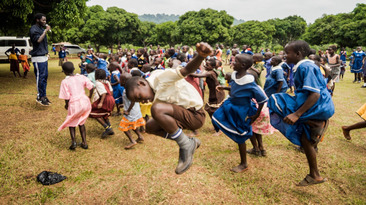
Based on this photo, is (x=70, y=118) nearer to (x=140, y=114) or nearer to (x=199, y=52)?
(x=140, y=114)

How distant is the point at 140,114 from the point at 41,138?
208 centimetres

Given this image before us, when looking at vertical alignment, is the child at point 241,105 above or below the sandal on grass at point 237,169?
above

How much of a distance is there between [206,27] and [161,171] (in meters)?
33.6

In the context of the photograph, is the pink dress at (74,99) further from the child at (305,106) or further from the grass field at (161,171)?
the child at (305,106)

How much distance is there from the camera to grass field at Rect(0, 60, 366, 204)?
2791mm

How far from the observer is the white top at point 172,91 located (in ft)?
7.35

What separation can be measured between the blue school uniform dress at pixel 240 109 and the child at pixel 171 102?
70 centimetres

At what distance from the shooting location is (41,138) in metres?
4.38

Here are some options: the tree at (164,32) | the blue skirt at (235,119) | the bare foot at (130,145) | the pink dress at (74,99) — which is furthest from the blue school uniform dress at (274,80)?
the tree at (164,32)

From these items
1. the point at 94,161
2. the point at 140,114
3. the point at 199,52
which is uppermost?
the point at 199,52

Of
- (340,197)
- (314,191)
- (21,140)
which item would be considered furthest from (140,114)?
(340,197)

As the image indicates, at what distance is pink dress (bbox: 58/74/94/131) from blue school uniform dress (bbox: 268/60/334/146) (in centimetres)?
322

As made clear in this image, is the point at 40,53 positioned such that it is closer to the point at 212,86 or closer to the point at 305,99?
the point at 212,86

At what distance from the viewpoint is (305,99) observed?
2.58 meters
